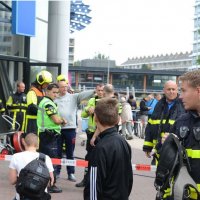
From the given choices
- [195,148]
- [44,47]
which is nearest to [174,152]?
[195,148]

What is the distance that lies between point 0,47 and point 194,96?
1122 cm

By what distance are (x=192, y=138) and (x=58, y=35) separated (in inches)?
544

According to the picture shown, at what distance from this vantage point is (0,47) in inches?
542

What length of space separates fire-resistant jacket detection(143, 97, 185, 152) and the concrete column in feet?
33.2

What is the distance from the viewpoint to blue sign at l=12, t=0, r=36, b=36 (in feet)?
41.5

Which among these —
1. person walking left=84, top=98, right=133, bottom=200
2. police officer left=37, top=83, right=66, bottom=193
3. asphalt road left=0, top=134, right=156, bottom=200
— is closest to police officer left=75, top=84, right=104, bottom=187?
asphalt road left=0, top=134, right=156, bottom=200

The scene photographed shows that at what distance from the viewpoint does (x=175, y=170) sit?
323 cm

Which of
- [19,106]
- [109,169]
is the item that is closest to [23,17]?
[19,106]

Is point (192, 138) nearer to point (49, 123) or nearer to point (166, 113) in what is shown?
point (166, 113)

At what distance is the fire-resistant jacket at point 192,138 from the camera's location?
325 cm

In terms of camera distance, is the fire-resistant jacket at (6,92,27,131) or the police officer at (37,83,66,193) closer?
the police officer at (37,83,66,193)

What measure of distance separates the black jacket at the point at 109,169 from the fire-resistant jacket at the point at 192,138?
0.49 m

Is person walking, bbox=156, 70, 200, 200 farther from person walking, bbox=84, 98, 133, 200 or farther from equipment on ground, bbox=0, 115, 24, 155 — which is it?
equipment on ground, bbox=0, 115, 24, 155

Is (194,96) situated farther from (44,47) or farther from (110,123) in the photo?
(44,47)
